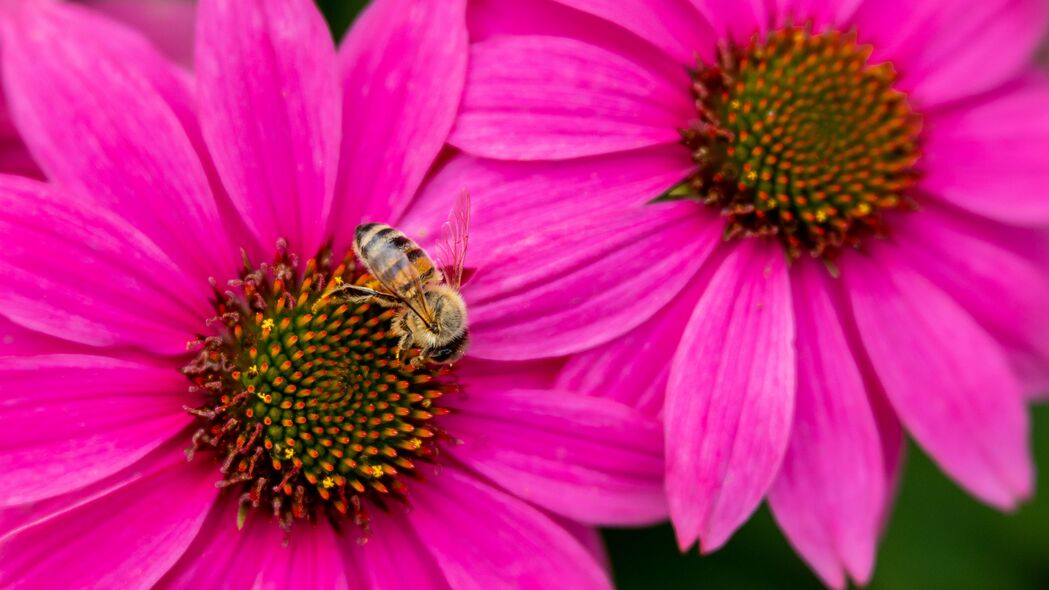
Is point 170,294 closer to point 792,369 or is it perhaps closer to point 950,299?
point 792,369

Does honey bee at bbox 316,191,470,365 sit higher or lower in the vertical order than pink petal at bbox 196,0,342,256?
lower

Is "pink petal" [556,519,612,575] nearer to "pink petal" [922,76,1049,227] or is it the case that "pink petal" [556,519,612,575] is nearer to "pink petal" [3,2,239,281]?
"pink petal" [3,2,239,281]

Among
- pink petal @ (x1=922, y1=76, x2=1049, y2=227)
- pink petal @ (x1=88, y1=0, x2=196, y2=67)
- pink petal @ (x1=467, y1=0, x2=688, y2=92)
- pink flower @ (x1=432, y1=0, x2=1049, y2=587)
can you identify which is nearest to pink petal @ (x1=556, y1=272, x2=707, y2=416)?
pink flower @ (x1=432, y1=0, x2=1049, y2=587)

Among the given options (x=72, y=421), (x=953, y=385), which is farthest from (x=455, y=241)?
(x=953, y=385)

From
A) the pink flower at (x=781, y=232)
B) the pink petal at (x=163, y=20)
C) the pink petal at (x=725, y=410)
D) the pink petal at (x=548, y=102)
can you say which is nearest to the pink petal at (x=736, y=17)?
the pink flower at (x=781, y=232)

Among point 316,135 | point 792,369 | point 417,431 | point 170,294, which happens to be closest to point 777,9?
point 792,369

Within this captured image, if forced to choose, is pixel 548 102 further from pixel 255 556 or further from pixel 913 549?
pixel 913 549

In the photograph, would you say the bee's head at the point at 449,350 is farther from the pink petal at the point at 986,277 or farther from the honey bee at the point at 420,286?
the pink petal at the point at 986,277

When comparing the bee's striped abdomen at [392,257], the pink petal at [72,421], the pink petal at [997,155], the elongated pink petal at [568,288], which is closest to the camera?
the pink petal at [72,421]
